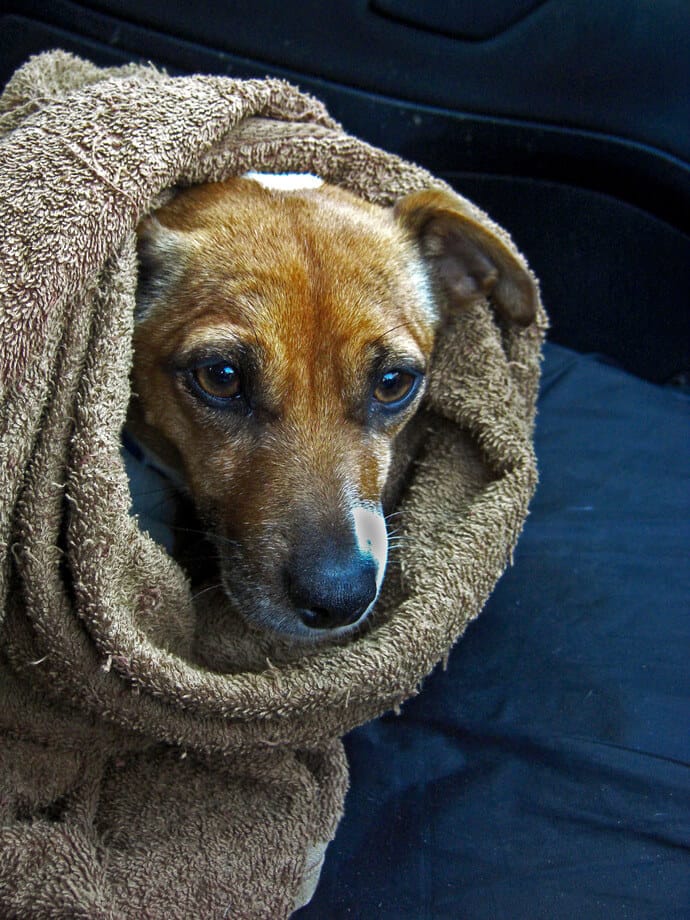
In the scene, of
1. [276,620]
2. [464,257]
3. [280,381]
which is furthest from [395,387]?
[276,620]

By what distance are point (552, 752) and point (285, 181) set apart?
1.32 metres

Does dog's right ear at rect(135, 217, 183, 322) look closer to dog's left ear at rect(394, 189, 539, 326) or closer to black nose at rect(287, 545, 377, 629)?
dog's left ear at rect(394, 189, 539, 326)

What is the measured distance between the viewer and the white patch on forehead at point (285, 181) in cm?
178

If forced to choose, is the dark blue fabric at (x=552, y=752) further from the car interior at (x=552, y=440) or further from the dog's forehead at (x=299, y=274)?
the dog's forehead at (x=299, y=274)

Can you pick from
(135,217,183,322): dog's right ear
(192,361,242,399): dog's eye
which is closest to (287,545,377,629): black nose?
(192,361,242,399): dog's eye

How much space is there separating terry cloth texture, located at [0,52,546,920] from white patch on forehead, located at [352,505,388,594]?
0.10m

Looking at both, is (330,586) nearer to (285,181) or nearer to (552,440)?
(285,181)

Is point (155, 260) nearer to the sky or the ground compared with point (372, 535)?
nearer to the sky

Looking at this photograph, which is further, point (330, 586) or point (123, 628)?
point (330, 586)

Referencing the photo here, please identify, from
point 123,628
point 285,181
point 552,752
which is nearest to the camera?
point 123,628

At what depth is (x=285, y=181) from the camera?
70.9 inches

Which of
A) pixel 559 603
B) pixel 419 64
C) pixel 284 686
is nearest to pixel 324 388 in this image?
pixel 284 686

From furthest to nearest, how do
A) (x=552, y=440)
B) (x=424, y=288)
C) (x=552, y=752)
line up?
(x=552, y=440) < (x=424, y=288) < (x=552, y=752)

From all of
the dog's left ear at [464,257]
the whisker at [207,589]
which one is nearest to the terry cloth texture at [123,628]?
the whisker at [207,589]
